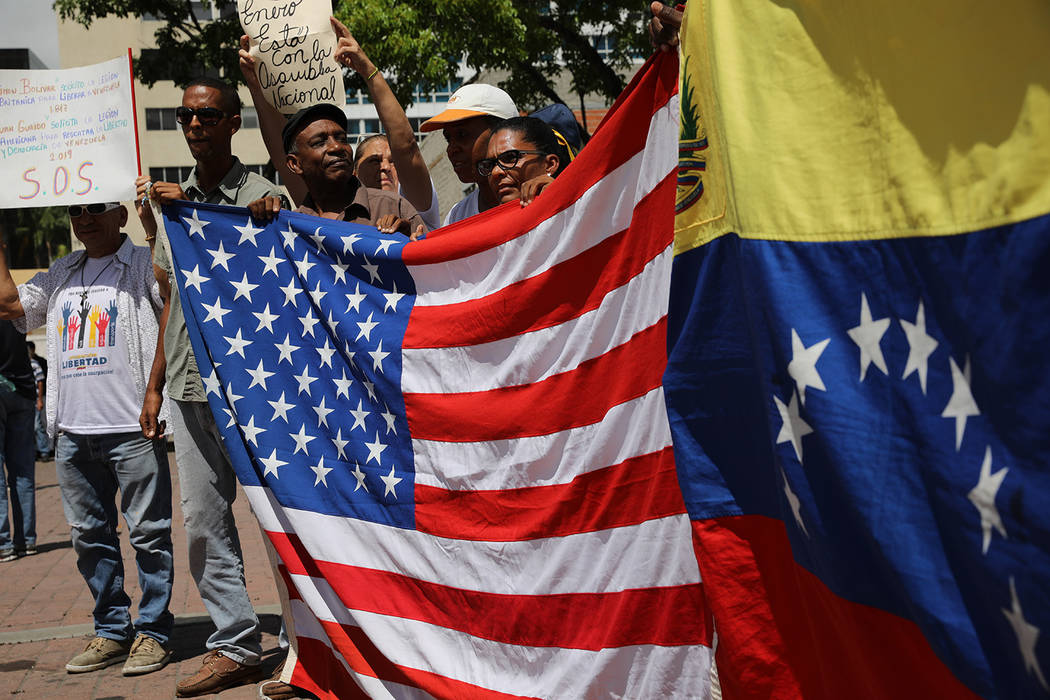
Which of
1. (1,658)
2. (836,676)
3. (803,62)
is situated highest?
(803,62)

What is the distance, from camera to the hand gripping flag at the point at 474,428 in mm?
2945

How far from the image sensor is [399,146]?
4.35 metres

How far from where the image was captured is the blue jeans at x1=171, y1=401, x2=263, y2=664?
4.38 metres

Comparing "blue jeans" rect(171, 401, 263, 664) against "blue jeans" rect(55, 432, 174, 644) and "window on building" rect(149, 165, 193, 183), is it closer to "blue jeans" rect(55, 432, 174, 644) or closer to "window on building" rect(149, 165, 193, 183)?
"blue jeans" rect(55, 432, 174, 644)

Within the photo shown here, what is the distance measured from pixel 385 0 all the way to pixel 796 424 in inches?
485

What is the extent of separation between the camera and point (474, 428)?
3.44m

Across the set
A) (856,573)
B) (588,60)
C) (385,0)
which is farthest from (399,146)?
(588,60)

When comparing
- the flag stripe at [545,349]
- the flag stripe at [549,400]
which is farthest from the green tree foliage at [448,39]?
the flag stripe at [549,400]

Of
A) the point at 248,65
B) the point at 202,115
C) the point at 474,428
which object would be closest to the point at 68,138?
the point at 202,115

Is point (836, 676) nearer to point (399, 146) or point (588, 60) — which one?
point (399, 146)

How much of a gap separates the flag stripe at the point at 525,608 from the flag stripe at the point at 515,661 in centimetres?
3

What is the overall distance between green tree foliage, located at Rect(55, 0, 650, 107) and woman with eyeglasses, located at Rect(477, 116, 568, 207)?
9.92 m

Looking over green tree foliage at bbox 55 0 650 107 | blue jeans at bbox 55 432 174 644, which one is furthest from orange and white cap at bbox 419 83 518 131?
green tree foliage at bbox 55 0 650 107

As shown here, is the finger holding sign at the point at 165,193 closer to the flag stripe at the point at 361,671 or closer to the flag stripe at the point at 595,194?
the flag stripe at the point at 595,194
